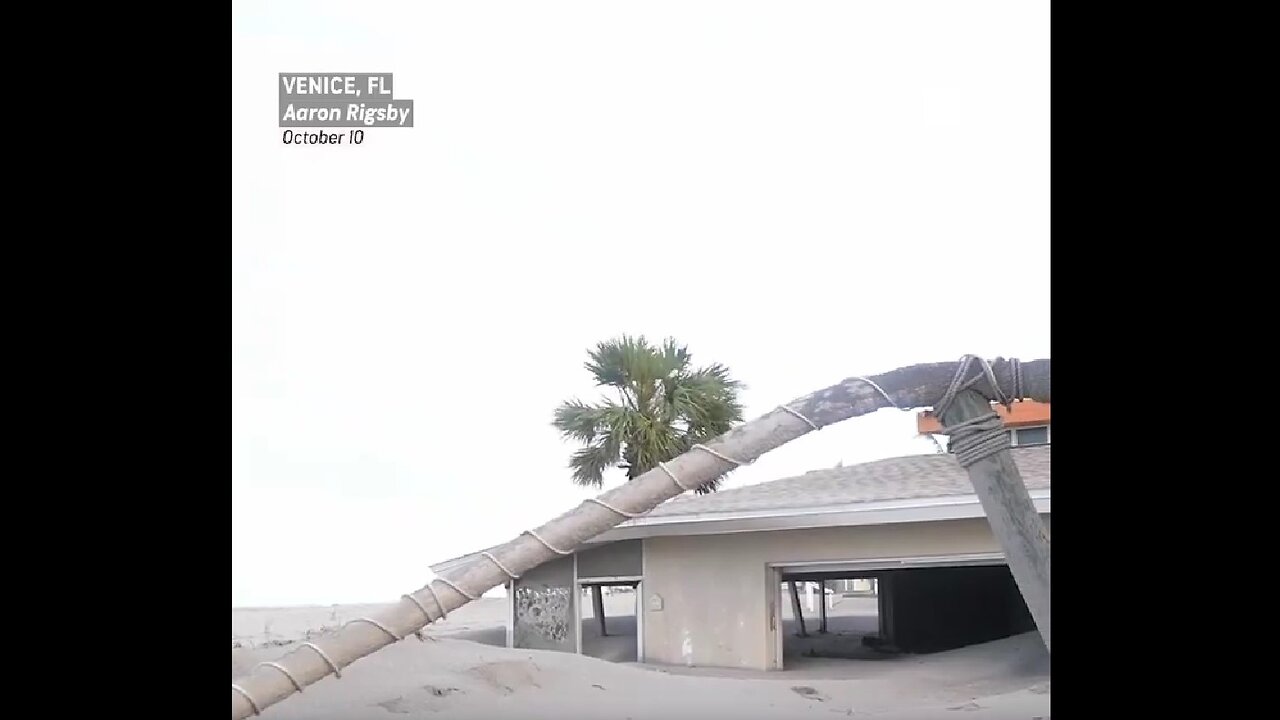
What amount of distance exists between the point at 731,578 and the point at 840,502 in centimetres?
186

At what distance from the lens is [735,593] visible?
47.4 feet

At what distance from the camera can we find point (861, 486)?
1484cm

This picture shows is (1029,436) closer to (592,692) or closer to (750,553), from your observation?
(750,553)

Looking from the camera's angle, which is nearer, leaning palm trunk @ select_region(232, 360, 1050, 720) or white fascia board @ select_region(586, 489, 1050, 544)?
leaning palm trunk @ select_region(232, 360, 1050, 720)

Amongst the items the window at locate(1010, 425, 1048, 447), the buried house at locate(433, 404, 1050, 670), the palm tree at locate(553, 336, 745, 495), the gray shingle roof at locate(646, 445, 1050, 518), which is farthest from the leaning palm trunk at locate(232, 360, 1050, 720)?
the window at locate(1010, 425, 1048, 447)

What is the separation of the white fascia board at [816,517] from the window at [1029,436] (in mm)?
7601

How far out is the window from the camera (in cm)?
2042

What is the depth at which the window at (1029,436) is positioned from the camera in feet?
67.0

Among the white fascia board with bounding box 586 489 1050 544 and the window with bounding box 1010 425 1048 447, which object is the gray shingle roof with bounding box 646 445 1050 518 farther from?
the window with bounding box 1010 425 1048 447

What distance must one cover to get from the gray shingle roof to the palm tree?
2.53 m
